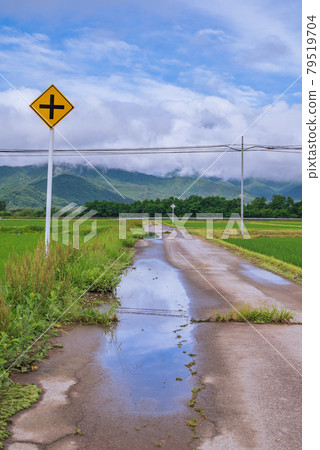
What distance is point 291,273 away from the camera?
543 inches

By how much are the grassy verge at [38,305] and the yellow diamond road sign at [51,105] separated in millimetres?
3423

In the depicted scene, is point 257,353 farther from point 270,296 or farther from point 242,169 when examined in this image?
point 242,169

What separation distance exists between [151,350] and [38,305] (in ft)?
8.15

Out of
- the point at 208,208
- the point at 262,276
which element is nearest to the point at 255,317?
the point at 262,276

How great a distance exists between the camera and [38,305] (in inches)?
274

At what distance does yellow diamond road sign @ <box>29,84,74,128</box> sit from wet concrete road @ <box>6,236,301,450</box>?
555 centimetres

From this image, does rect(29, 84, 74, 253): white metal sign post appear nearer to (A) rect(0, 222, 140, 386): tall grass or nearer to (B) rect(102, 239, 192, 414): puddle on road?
(A) rect(0, 222, 140, 386): tall grass

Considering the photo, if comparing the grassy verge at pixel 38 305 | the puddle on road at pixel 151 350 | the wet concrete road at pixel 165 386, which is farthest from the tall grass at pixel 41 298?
the puddle on road at pixel 151 350

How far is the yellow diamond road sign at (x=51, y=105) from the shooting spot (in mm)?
10328

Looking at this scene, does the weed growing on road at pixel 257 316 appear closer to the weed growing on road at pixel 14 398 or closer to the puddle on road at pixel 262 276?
the weed growing on road at pixel 14 398

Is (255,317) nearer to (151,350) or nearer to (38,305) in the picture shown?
(151,350)

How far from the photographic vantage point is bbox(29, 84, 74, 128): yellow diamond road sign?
1033cm

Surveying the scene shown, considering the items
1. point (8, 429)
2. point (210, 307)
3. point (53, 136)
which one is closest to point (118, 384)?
point (8, 429)

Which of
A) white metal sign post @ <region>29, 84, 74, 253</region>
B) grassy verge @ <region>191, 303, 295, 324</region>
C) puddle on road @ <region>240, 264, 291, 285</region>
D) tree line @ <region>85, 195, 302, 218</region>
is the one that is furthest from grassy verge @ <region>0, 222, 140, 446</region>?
tree line @ <region>85, 195, 302, 218</region>
